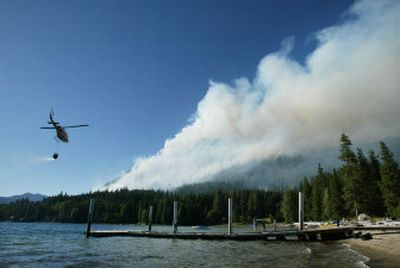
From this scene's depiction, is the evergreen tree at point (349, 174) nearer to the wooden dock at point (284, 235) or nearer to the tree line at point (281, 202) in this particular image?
the tree line at point (281, 202)

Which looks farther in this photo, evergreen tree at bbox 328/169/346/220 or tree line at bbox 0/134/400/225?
evergreen tree at bbox 328/169/346/220

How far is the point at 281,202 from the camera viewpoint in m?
141

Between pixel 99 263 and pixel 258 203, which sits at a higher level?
pixel 258 203

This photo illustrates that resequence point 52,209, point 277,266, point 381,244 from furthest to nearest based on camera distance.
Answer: point 52,209, point 381,244, point 277,266

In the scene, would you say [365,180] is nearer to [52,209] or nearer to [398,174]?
[398,174]

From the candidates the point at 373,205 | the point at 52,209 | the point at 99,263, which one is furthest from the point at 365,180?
the point at 52,209

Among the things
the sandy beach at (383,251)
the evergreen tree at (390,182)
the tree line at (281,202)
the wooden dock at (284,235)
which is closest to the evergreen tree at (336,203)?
the tree line at (281,202)

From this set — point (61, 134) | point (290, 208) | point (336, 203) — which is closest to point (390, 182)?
point (336, 203)

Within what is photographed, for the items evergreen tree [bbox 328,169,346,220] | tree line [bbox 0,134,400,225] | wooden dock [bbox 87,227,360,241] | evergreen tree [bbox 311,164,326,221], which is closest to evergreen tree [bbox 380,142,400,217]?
tree line [bbox 0,134,400,225]

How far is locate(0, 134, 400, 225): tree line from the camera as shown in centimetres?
6500

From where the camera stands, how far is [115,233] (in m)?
54.7

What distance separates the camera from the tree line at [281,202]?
213 feet

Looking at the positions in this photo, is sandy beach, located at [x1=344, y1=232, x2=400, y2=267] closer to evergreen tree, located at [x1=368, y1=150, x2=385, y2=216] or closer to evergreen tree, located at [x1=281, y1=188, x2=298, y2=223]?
evergreen tree, located at [x1=368, y1=150, x2=385, y2=216]

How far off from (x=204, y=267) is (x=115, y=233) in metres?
37.0
